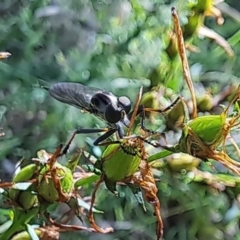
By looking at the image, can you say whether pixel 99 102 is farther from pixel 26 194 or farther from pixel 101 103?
pixel 26 194

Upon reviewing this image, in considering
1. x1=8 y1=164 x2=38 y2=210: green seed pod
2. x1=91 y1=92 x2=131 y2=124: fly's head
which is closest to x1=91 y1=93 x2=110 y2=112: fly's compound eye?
x1=91 y1=92 x2=131 y2=124: fly's head

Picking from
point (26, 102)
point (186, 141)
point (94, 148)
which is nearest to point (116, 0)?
point (26, 102)

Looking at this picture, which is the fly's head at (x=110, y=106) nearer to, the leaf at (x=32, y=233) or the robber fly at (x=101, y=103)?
the robber fly at (x=101, y=103)

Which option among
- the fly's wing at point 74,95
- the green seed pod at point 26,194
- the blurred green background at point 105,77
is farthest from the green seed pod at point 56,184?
the blurred green background at point 105,77

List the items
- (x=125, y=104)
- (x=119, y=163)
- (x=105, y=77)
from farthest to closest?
(x=105, y=77), (x=125, y=104), (x=119, y=163)

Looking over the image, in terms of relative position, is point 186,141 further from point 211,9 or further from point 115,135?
point 211,9

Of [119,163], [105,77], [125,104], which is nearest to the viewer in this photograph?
[119,163]

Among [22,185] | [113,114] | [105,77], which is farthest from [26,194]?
[105,77]
